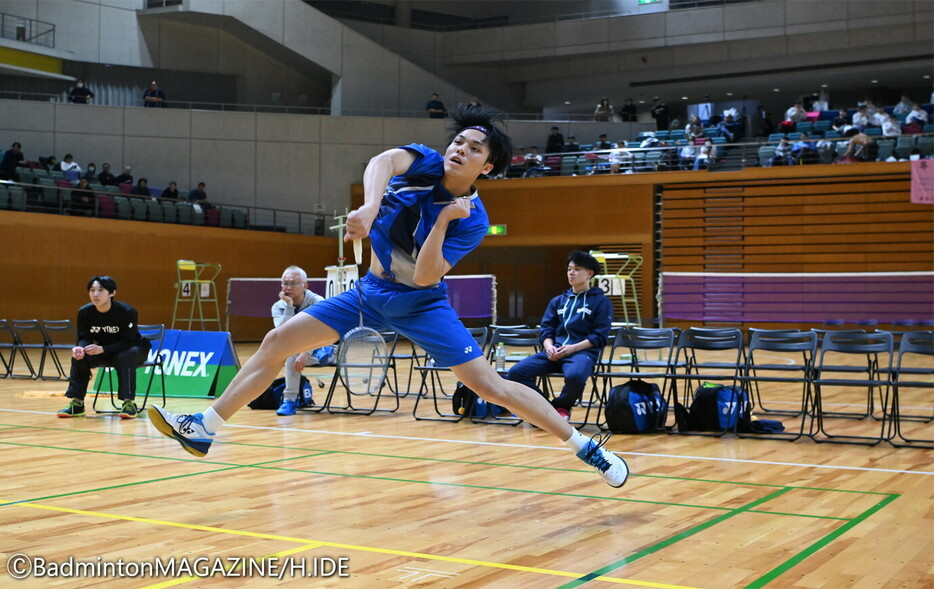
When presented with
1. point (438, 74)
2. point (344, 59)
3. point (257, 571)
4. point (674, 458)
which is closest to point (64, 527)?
point (257, 571)

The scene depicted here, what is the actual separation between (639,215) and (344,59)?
1080 centimetres

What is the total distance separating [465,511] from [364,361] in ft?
20.4

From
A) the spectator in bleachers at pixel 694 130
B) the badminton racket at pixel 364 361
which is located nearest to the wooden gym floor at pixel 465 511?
the badminton racket at pixel 364 361

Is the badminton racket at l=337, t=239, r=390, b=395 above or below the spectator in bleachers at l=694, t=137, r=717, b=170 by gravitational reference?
below

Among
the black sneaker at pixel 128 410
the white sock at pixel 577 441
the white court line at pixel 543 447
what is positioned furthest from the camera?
the black sneaker at pixel 128 410

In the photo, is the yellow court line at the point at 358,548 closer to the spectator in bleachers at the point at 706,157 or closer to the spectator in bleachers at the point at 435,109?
the spectator in bleachers at the point at 706,157

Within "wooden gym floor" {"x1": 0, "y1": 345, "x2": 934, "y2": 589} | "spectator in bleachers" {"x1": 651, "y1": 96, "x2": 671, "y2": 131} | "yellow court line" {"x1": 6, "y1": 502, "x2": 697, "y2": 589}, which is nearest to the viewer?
"yellow court line" {"x1": 6, "y1": 502, "x2": 697, "y2": 589}

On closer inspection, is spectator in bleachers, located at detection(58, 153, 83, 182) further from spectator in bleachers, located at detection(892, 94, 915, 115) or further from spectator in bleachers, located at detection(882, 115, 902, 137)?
spectator in bleachers, located at detection(892, 94, 915, 115)

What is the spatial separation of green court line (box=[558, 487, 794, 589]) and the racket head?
4.42 meters

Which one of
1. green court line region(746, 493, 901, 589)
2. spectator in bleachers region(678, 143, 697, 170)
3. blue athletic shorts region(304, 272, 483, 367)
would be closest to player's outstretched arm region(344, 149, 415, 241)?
blue athletic shorts region(304, 272, 483, 367)

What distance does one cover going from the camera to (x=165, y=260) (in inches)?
846

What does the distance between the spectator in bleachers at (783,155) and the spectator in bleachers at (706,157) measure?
54.4 inches

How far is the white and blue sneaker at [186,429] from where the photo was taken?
4.14 metres

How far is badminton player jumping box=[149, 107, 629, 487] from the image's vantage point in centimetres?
405
